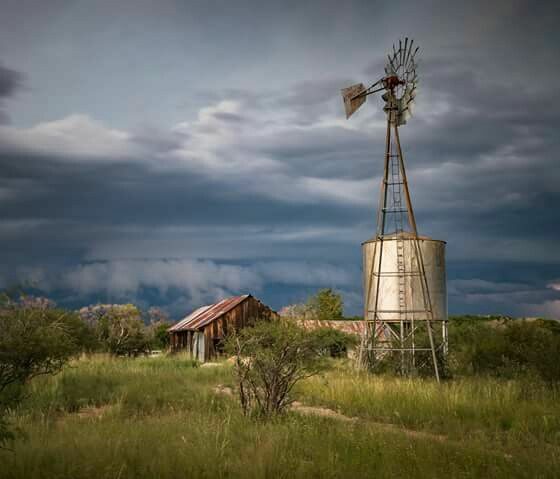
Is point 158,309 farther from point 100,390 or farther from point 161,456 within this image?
point 161,456

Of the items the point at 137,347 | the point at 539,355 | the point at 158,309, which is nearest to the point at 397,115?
the point at 539,355

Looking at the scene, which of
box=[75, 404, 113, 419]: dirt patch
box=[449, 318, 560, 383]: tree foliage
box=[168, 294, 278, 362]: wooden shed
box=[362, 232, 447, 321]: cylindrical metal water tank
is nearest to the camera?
box=[75, 404, 113, 419]: dirt patch

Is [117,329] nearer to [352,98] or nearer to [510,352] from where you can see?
[352,98]

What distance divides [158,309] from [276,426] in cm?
4914

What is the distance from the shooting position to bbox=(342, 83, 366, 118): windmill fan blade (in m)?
24.1

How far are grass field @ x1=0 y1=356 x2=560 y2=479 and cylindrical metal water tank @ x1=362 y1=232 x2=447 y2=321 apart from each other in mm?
5197

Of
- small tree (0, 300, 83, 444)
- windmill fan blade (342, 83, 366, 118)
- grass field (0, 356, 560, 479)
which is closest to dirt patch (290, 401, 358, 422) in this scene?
grass field (0, 356, 560, 479)

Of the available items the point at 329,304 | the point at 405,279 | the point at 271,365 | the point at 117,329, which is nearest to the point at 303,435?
the point at 271,365

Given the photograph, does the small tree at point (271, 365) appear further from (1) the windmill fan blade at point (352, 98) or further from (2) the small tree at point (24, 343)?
(1) the windmill fan blade at point (352, 98)

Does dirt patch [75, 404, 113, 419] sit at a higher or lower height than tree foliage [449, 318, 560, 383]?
lower

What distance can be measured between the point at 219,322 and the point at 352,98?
17721mm

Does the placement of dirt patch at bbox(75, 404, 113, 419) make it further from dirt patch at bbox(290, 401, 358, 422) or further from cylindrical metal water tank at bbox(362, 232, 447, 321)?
cylindrical metal water tank at bbox(362, 232, 447, 321)

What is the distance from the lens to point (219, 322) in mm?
35719

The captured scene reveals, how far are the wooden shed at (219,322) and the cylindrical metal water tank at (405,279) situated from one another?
1237cm
